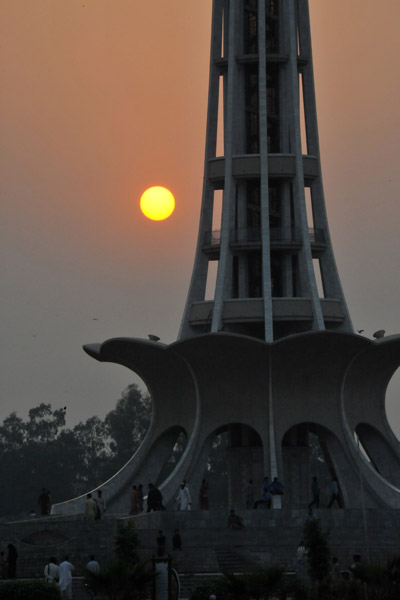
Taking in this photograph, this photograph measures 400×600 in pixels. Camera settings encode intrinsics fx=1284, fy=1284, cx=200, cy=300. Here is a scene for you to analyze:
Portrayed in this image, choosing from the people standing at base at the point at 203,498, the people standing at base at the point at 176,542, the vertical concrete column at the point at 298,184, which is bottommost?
the people standing at base at the point at 176,542

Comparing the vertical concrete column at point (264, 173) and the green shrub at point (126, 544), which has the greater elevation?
the vertical concrete column at point (264, 173)

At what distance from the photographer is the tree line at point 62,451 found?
67000 millimetres

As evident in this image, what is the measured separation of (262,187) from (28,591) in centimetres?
2243

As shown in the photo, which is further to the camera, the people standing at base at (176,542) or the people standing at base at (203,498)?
the people standing at base at (203,498)

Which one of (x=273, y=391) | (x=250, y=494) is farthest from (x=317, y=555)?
(x=250, y=494)

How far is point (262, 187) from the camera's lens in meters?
37.7

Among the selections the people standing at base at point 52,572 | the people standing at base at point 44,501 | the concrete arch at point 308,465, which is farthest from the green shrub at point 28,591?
the concrete arch at point 308,465

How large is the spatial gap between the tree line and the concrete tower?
30.5 meters

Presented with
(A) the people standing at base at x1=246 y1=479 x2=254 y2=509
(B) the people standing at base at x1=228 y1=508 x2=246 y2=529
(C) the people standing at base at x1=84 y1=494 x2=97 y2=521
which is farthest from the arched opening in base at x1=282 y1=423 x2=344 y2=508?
(C) the people standing at base at x1=84 y1=494 x2=97 y2=521

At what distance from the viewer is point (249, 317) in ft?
121

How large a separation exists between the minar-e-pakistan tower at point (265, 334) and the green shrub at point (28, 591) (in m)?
18.1

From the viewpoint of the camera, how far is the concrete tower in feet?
123

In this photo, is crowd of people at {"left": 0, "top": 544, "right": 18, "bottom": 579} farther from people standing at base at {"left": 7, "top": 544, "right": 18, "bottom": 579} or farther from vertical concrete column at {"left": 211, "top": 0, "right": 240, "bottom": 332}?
vertical concrete column at {"left": 211, "top": 0, "right": 240, "bottom": 332}

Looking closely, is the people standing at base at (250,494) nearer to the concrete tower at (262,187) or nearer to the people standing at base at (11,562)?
the concrete tower at (262,187)
